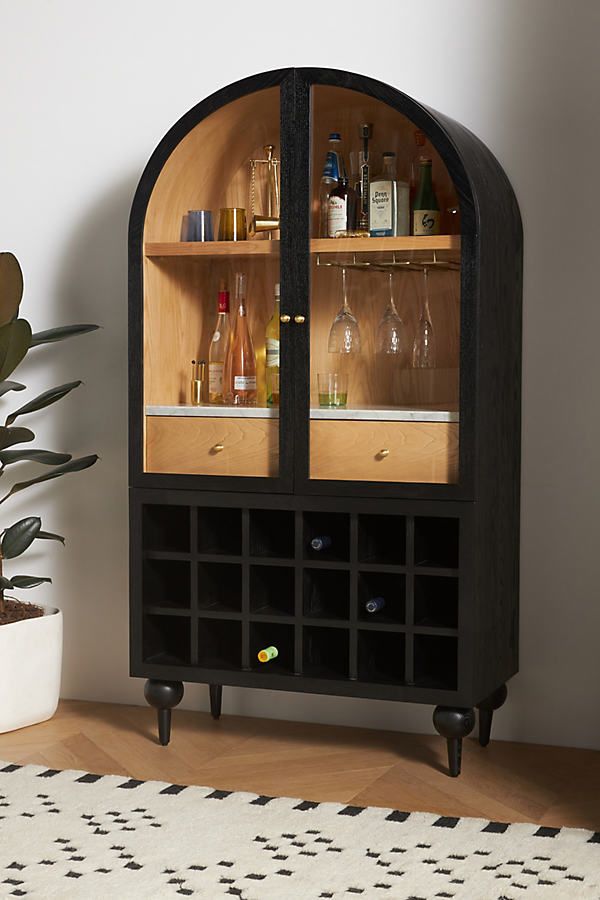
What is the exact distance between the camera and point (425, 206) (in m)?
2.93

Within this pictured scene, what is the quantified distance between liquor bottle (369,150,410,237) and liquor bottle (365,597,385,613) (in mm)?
859

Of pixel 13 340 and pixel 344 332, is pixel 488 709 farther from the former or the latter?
pixel 13 340

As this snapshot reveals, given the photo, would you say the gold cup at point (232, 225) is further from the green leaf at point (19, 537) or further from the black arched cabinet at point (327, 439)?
the green leaf at point (19, 537)

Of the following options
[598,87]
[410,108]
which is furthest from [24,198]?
[598,87]

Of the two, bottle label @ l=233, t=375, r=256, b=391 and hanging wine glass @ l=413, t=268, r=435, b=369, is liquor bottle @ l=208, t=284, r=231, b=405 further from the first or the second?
hanging wine glass @ l=413, t=268, r=435, b=369

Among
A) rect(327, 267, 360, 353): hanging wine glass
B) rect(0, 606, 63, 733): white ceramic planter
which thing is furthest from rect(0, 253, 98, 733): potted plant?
rect(327, 267, 360, 353): hanging wine glass

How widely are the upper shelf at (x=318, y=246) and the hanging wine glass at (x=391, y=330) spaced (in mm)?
155

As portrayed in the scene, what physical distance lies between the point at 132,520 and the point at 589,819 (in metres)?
1.28

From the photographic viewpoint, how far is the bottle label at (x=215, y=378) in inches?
124

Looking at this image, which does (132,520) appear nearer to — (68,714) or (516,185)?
(68,714)

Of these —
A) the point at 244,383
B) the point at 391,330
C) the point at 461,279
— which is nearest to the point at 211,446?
the point at 244,383

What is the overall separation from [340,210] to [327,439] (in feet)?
1.80

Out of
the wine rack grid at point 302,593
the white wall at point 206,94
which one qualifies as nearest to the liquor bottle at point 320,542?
the wine rack grid at point 302,593

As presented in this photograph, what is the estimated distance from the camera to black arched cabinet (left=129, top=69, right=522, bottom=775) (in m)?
2.82
